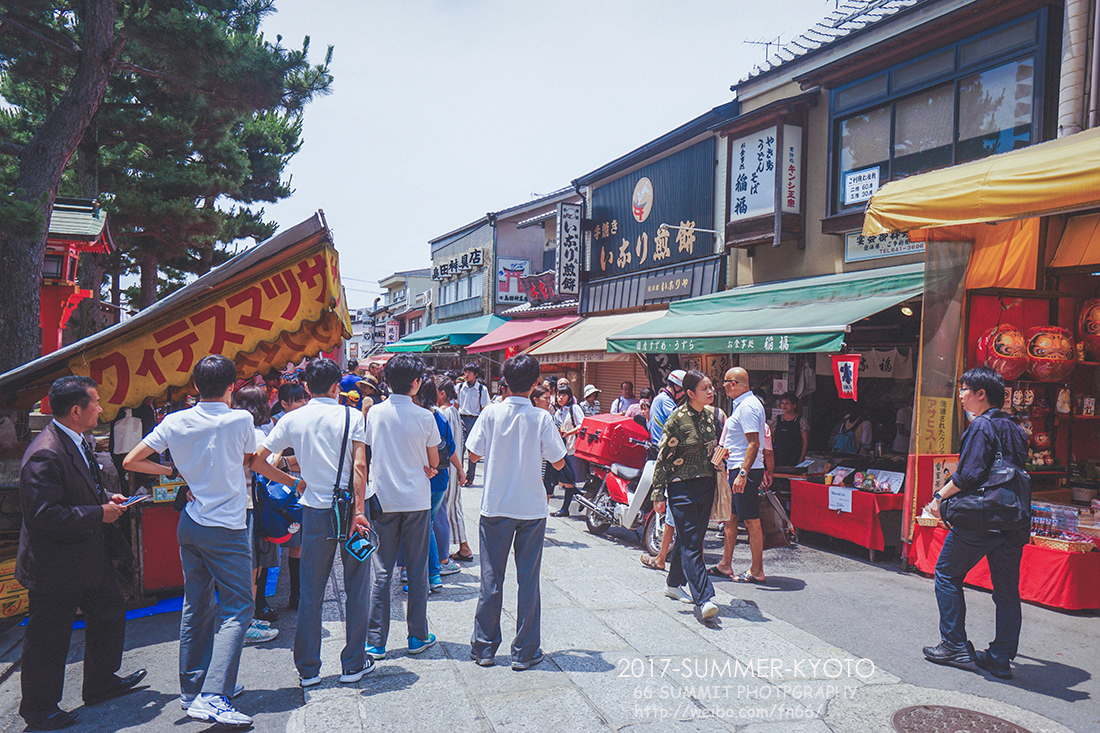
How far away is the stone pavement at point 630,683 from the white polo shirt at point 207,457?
1.22 m

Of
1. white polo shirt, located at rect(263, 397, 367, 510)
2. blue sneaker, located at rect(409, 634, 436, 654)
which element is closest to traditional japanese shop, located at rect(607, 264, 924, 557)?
blue sneaker, located at rect(409, 634, 436, 654)

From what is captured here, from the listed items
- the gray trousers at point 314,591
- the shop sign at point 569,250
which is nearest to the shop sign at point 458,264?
the shop sign at point 569,250

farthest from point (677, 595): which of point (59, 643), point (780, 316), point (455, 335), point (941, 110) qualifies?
point (455, 335)

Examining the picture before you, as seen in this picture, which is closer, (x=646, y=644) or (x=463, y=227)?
(x=646, y=644)

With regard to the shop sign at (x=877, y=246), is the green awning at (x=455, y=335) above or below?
below

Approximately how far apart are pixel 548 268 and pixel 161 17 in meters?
17.1

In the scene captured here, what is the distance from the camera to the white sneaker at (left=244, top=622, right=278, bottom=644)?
4.88 metres

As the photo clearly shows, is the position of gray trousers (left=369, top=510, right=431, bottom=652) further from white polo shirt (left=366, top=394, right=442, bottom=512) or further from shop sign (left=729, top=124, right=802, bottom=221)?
shop sign (left=729, top=124, right=802, bottom=221)

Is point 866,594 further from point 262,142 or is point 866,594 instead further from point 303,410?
point 262,142

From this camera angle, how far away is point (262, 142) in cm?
1956

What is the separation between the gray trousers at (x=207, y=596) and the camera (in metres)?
3.70

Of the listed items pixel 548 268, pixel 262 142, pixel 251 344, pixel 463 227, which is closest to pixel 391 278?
pixel 463 227

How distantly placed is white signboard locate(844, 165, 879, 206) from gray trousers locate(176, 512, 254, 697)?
9532mm

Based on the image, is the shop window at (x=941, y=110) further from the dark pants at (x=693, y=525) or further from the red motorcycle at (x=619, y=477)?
the dark pants at (x=693, y=525)
